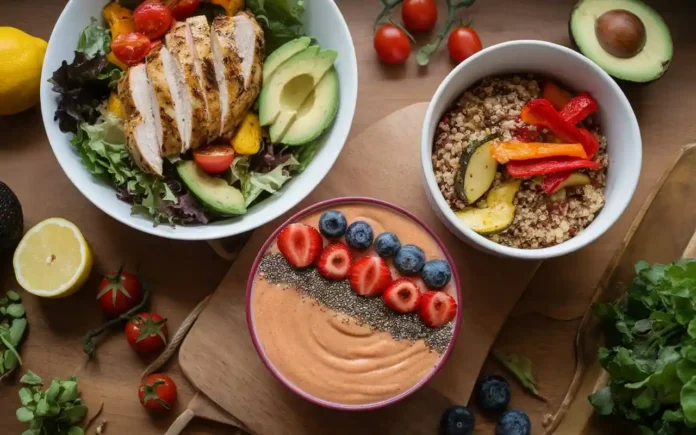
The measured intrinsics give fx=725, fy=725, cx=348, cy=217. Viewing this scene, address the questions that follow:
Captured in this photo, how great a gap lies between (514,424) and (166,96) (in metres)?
1.32

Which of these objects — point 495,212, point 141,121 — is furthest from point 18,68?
point 495,212

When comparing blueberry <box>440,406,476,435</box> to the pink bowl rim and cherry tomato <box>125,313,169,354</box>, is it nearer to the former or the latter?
the pink bowl rim

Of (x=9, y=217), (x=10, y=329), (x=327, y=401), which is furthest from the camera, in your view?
(x=10, y=329)

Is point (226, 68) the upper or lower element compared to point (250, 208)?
upper

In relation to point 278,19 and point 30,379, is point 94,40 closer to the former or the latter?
point 278,19

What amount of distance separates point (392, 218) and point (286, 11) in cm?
69

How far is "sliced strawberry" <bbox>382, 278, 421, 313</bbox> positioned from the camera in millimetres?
1835

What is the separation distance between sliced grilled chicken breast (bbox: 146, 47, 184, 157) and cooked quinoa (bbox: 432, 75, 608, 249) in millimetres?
706

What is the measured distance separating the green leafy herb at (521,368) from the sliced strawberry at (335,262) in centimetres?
58

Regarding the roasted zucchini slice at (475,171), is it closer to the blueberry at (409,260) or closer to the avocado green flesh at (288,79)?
the blueberry at (409,260)

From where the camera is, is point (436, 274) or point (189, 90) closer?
point (436, 274)

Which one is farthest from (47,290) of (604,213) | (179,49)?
(604,213)

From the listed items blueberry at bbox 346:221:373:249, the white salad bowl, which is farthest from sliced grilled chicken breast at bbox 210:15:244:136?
blueberry at bbox 346:221:373:249

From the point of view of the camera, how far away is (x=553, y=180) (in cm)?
189
